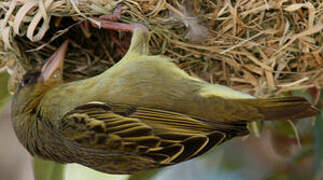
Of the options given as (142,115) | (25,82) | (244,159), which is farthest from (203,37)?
(244,159)

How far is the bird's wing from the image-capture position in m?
2.36

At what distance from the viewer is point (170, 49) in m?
2.70

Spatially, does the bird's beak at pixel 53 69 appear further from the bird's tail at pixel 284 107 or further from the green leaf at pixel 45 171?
the bird's tail at pixel 284 107

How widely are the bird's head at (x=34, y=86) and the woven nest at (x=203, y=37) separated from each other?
104 mm

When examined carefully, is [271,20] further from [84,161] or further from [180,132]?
[84,161]

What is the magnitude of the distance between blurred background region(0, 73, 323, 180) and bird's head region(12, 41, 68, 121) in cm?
42

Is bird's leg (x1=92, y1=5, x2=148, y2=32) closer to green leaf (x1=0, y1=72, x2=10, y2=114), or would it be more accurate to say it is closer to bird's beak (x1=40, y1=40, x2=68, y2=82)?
bird's beak (x1=40, y1=40, x2=68, y2=82)

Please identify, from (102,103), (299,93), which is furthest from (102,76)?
(299,93)

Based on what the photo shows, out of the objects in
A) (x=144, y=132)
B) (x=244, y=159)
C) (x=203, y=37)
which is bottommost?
(x=244, y=159)

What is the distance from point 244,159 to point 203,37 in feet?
6.07

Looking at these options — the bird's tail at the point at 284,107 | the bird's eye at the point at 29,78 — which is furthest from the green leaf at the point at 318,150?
the bird's eye at the point at 29,78

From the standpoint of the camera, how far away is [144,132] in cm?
238

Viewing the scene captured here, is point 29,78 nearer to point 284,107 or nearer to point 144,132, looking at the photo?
point 144,132

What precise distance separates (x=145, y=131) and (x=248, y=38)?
1.74ft
